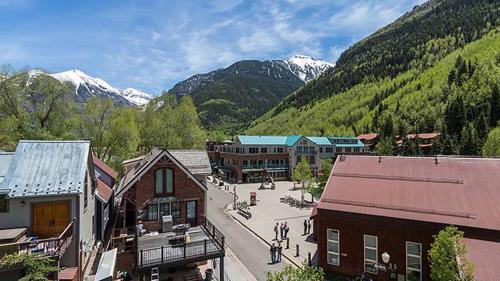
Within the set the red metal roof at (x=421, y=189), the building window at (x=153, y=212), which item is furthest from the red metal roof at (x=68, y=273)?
the red metal roof at (x=421, y=189)

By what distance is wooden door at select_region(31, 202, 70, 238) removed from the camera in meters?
14.7

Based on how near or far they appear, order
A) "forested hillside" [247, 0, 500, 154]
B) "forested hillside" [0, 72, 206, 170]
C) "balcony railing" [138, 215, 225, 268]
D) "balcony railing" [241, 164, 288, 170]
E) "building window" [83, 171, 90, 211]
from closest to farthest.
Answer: "balcony railing" [138, 215, 225, 268]
"building window" [83, 171, 90, 211]
"forested hillside" [0, 72, 206, 170]
"balcony railing" [241, 164, 288, 170]
"forested hillside" [247, 0, 500, 154]

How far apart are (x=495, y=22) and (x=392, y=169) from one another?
A: 18831cm

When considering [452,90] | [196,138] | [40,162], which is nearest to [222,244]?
[40,162]

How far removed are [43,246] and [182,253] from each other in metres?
6.67

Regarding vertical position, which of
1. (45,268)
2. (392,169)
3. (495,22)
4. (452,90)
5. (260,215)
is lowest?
(260,215)

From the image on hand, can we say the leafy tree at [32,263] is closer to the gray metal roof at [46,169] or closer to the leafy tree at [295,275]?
the gray metal roof at [46,169]

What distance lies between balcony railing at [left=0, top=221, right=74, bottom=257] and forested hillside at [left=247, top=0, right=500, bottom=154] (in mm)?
76045

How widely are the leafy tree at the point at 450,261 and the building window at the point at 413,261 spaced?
11.5ft

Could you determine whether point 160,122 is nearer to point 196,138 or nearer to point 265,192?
point 196,138

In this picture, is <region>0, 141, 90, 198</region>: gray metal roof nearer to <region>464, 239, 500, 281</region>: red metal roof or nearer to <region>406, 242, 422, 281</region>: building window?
<region>406, 242, 422, 281</region>: building window

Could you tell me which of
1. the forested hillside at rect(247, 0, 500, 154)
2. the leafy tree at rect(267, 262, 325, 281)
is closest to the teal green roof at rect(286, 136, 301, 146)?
the forested hillside at rect(247, 0, 500, 154)

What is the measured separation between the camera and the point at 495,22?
501 ft

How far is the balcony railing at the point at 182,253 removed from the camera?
15953 millimetres
